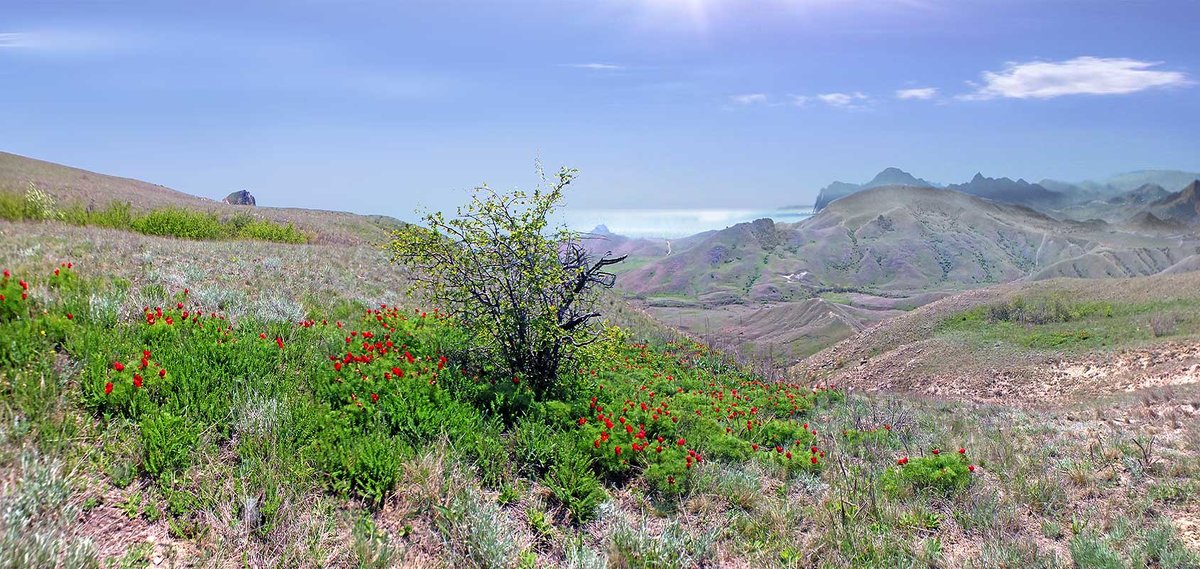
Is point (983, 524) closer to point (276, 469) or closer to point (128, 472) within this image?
point (276, 469)

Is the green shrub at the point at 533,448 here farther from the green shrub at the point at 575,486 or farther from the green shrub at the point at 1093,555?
the green shrub at the point at 1093,555

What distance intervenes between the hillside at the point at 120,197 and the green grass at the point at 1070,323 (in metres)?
38.1

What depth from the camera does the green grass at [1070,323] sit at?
2511cm

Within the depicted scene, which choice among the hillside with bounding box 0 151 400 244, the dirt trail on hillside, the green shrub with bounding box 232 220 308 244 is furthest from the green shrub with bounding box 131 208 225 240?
the dirt trail on hillside

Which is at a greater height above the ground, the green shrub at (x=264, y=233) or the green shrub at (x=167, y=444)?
the green shrub at (x=264, y=233)

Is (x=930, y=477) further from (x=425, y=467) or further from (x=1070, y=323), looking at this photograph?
(x=1070, y=323)

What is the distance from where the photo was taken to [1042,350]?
27859 millimetres

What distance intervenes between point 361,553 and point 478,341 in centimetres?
375

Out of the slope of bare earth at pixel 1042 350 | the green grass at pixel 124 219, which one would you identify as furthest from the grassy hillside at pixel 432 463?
the green grass at pixel 124 219

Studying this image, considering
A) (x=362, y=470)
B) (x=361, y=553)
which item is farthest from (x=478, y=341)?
(x=361, y=553)

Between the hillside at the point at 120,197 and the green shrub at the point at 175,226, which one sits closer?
the green shrub at the point at 175,226

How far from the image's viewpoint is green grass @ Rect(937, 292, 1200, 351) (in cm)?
2511

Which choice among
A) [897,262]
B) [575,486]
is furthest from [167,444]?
[897,262]

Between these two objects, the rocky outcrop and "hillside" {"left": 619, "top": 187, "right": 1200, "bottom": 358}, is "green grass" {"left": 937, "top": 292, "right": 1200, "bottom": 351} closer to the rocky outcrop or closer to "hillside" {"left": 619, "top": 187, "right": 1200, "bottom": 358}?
"hillside" {"left": 619, "top": 187, "right": 1200, "bottom": 358}
